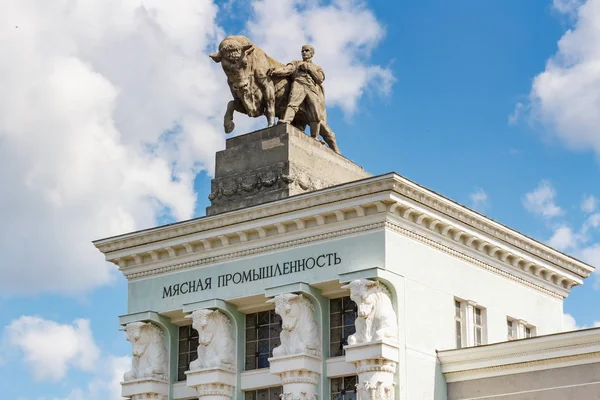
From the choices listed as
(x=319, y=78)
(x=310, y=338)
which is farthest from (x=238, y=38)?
(x=310, y=338)

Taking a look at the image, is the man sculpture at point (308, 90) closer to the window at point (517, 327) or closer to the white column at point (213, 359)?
the white column at point (213, 359)

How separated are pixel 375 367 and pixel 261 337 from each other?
4.57m

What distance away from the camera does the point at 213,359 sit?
35312 mm

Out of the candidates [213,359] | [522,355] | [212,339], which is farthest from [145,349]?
[522,355]

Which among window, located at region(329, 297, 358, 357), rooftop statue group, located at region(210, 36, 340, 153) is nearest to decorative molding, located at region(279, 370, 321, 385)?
window, located at region(329, 297, 358, 357)

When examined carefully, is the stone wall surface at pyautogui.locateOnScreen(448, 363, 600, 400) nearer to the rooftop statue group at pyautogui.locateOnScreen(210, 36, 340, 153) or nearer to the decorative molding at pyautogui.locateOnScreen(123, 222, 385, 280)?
the decorative molding at pyautogui.locateOnScreen(123, 222, 385, 280)

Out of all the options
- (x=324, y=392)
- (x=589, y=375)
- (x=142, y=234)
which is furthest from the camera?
(x=142, y=234)

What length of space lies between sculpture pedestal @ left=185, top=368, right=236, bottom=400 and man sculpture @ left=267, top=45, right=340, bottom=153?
7.70 m

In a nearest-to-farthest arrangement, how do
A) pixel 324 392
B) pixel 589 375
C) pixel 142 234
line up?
pixel 589 375 → pixel 324 392 → pixel 142 234

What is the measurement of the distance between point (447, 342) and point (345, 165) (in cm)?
→ 683

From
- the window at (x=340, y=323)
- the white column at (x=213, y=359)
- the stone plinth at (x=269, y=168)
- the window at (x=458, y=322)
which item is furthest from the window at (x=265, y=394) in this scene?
the stone plinth at (x=269, y=168)

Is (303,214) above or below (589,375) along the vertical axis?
above

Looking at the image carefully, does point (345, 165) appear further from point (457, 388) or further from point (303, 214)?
point (457, 388)

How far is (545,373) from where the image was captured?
32.2 m
